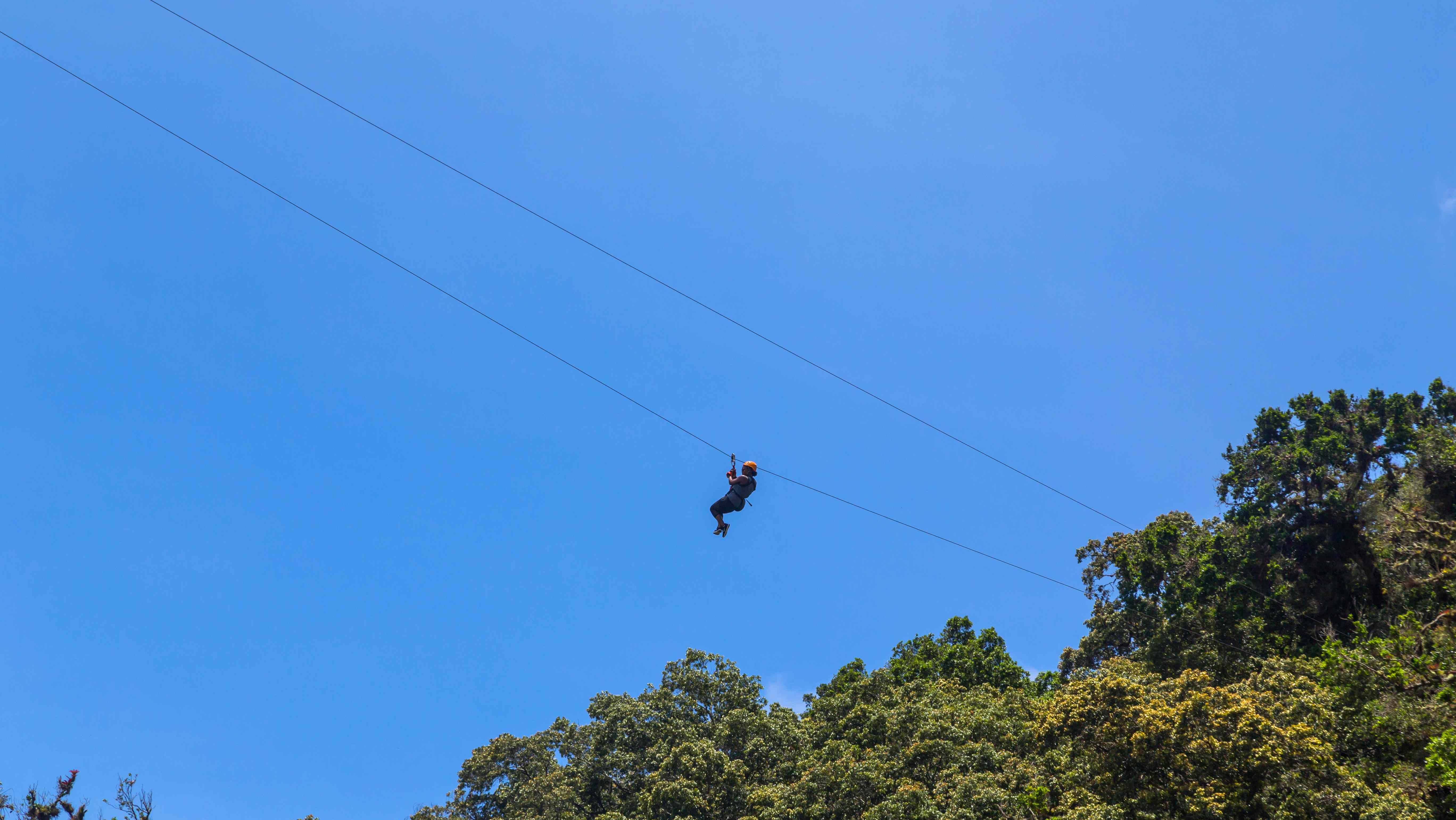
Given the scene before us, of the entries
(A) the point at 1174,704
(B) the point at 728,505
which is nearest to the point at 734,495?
(B) the point at 728,505

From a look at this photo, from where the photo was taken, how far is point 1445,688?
56.4 ft

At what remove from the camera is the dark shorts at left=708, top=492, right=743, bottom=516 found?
736 inches

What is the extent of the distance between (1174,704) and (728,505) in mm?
9509

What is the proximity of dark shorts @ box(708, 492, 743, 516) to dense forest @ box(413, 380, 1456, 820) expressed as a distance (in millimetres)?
7227

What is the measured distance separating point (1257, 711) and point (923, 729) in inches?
302

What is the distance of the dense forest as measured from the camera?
667 inches

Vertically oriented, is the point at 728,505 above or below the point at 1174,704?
above

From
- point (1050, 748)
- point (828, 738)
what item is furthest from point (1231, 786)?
point (828, 738)

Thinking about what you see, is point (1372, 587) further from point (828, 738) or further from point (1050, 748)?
point (828, 738)

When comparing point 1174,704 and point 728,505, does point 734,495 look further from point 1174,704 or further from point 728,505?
point 1174,704

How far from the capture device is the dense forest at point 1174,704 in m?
17.0

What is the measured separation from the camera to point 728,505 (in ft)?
61.3

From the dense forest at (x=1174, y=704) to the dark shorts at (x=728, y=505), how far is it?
7.23 metres

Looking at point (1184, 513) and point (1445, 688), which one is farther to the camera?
point (1184, 513)
